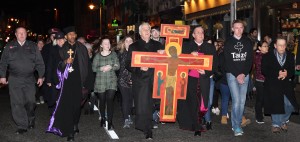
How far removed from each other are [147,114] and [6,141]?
2.35m

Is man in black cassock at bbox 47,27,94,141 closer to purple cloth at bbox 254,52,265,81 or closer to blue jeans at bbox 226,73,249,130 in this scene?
blue jeans at bbox 226,73,249,130

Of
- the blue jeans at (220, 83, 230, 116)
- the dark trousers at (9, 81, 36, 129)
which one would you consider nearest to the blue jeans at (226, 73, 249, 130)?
the blue jeans at (220, 83, 230, 116)

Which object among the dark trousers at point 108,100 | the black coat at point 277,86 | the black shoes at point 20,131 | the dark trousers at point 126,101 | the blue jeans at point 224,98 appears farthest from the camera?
the blue jeans at point 224,98

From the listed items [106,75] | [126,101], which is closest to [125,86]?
[126,101]

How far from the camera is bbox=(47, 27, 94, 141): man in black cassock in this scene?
8.49 m

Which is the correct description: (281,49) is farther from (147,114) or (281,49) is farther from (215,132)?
(147,114)

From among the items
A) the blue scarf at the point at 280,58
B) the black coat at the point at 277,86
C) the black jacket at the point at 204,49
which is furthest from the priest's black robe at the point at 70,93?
the blue scarf at the point at 280,58

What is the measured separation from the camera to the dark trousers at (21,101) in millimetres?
9164

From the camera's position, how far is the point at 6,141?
8391 mm

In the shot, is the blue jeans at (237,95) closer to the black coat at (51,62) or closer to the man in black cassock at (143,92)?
the man in black cassock at (143,92)

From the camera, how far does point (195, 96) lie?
8594 millimetres

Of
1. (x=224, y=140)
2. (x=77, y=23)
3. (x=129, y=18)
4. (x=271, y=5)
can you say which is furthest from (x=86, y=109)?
(x=77, y=23)

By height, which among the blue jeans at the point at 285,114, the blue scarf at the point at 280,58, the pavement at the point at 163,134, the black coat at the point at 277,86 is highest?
the blue scarf at the point at 280,58

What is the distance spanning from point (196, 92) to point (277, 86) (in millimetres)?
1477
